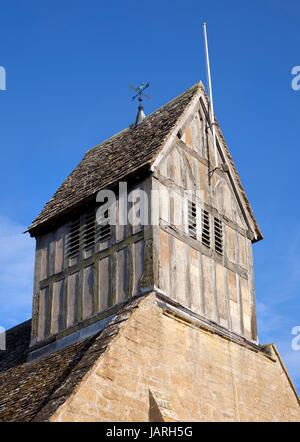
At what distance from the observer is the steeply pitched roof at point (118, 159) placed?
18172 millimetres

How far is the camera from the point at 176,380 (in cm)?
1495

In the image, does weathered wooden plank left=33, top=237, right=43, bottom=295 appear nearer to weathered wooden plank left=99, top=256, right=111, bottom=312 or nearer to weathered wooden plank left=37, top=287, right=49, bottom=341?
weathered wooden plank left=37, top=287, right=49, bottom=341

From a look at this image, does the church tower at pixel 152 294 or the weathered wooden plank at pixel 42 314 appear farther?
the weathered wooden plank at pixel 42 314

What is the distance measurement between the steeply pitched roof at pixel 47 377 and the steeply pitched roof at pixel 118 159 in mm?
3534

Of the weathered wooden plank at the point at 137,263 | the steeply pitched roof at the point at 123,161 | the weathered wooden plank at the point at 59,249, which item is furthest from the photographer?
the weathered wooden plank at the point at 59,249

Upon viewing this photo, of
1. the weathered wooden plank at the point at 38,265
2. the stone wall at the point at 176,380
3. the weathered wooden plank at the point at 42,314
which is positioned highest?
the weathered wooden plank at the point at 38,265

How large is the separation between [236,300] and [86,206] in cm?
413

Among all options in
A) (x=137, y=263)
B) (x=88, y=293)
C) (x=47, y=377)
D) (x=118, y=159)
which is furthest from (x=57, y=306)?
(x=118, y=159)

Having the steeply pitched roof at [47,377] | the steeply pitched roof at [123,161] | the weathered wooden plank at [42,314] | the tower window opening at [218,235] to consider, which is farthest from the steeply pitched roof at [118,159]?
the steeply pitched roof at [47,377]

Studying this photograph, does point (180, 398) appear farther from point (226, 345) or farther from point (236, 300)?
point (236, 300)

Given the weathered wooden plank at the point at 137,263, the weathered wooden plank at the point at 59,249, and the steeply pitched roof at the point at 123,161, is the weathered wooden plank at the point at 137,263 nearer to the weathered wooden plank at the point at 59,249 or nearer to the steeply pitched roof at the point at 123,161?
the steeply pitched roof at the point at 123,161

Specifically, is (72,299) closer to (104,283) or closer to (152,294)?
(104,283)
